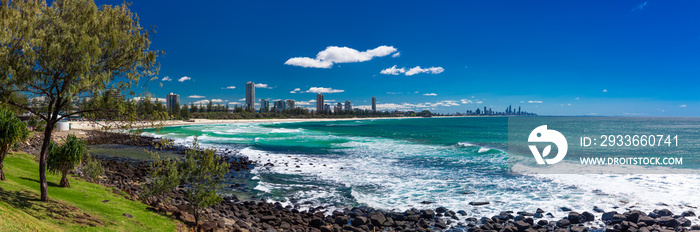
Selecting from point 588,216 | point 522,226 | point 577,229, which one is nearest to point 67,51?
point 522,226

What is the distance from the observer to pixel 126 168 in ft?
74.0

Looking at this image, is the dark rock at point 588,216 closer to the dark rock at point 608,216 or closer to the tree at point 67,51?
the dark rock at point 608,216

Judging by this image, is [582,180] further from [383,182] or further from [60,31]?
[60,31]

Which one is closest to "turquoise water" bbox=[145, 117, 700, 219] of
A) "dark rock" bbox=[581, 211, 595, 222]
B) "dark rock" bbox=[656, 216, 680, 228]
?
"dark rock" bbox=[581, 211, 595, 222]

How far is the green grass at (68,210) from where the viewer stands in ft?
25.5

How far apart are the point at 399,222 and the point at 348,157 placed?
19177mm

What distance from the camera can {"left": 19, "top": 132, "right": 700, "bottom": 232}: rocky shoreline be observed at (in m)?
12.2

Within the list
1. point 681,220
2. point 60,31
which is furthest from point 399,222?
point 60,31

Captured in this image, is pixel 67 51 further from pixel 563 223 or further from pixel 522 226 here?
pixel 563 223

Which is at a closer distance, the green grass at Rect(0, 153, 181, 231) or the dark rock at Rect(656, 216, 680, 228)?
the green grass at Rect(0, 153, 181, 231)

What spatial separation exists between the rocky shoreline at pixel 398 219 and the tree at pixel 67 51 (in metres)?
3.66

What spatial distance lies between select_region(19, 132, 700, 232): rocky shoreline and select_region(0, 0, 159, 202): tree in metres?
3.66

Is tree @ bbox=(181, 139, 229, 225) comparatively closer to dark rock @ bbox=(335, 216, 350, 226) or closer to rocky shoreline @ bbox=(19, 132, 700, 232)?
rocky shoreline @ bbox=(19, 132, 700, 232)

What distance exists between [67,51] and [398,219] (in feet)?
38.4
